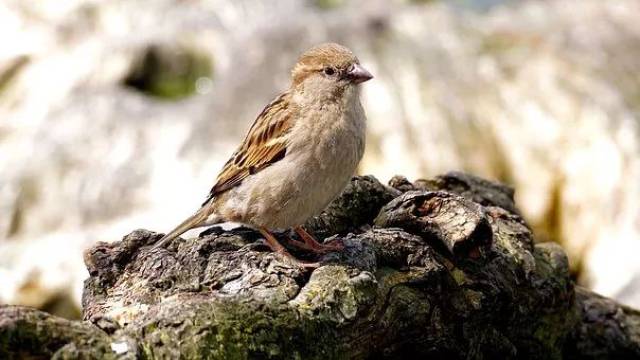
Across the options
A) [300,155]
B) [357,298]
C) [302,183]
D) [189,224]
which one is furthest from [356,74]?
[357,298]

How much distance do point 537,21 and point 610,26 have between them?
2.70ft

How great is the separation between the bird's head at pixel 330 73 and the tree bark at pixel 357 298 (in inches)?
20.2

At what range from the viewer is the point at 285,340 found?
350cm

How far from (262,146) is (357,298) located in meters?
1.04

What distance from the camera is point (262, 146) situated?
4.53 m

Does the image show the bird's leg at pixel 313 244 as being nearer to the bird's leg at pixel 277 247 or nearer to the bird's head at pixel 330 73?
the bird's leg at pixel 277 247

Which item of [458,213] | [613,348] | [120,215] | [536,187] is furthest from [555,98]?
[458,213]

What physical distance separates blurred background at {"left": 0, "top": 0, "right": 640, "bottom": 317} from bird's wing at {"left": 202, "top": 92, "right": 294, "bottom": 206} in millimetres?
5196

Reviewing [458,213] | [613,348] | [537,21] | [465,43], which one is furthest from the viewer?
[537,21]

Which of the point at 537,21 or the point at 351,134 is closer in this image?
the point at 351,134

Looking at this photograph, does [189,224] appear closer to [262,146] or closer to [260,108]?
[262,146]

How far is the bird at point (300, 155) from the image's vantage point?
428 centimetres

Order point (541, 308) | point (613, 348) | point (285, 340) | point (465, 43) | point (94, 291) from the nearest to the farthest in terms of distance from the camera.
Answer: point (285, 340), point (94, 291), point (541, 308), point (613, 348), point (465, 43)

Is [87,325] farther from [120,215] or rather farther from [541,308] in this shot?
[120,215]
